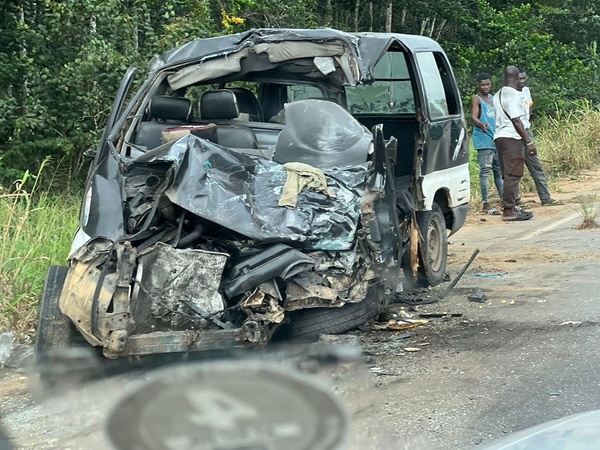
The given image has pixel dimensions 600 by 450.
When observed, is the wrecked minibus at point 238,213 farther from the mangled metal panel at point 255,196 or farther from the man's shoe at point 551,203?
the man's shoe at point 551,203

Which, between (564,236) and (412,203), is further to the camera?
(564,236)

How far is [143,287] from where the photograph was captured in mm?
4590

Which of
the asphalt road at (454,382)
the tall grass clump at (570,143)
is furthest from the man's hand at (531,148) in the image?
the asphalt road at (454,382)

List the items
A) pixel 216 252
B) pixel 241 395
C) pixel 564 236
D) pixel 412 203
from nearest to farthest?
pixel 241 395 < pixel 216 252 < pixel 412 203 < pixel 564 236

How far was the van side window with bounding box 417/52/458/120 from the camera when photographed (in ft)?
23.1

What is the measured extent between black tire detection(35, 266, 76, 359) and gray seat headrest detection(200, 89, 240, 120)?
74.7 inches

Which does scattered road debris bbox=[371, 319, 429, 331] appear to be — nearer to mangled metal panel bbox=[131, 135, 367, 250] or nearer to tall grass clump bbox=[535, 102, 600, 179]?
mangled metal panel bbox=[131, 135, 367, 250]

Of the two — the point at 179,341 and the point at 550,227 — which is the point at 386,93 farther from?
the point at 179,341

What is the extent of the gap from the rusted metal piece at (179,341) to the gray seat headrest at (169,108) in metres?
2.39

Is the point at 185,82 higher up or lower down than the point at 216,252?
higher up

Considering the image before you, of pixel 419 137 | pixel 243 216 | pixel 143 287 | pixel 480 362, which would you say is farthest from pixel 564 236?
pixel 143 287

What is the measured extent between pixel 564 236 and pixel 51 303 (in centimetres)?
601

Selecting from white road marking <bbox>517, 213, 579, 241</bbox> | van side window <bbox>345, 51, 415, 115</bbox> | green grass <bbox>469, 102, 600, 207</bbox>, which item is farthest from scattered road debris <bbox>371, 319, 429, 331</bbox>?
green grass <bbox>469, 102, 600, 207</bbox>

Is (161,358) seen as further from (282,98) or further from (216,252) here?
(282,98)
